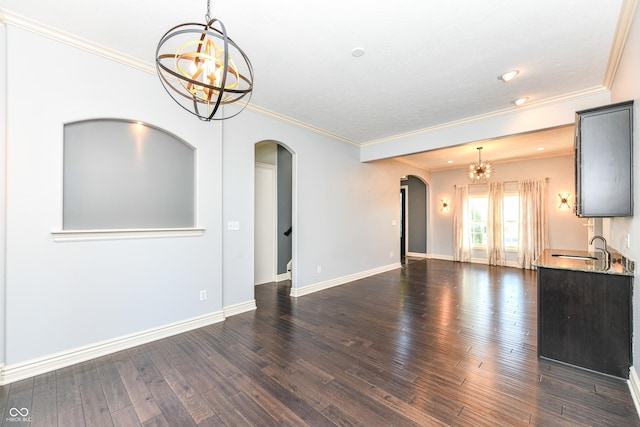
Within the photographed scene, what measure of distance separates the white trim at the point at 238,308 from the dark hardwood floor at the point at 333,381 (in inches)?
7.8

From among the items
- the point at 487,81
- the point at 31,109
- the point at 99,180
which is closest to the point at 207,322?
the point at 99,180

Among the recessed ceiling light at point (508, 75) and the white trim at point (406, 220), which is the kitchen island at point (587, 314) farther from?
the white trim at point (406, 220)

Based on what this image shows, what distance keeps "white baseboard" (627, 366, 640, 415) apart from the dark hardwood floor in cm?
5

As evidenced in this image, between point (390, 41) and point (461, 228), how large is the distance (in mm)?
7097

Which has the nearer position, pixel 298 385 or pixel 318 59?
pixel 298 385

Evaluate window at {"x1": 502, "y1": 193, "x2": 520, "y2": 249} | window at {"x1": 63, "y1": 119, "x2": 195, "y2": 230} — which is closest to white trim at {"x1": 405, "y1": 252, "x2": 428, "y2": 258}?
window at {"x1": 502, "y1": 193, "x2": 520, "y2": 249}

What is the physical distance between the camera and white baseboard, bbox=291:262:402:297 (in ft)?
15.4

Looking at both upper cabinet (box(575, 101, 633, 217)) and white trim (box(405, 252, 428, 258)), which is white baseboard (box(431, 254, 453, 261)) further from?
upper cabinet (box(575, 101, 633, 217))

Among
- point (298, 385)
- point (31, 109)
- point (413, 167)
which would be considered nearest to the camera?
point (298, 385)

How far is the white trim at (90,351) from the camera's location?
2.24 m

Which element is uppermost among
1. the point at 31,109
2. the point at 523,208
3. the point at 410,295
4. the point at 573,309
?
the point at 31,109

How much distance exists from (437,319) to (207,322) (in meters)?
2.99

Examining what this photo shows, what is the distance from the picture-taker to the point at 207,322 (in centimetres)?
340

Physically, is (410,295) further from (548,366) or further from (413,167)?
(413,167)
